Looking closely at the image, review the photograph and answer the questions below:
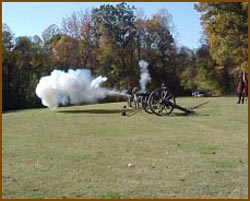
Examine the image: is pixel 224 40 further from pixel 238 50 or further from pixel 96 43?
pixel 96 43

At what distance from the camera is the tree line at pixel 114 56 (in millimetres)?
49500

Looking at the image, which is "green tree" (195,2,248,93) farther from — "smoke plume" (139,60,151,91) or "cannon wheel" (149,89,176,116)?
"smoke plume" (139,60,151,91)

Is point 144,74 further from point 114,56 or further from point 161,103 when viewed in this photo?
point 161,103

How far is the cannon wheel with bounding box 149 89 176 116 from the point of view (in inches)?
836

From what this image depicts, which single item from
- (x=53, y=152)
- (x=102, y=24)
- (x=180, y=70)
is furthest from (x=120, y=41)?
(x=53, y=152)

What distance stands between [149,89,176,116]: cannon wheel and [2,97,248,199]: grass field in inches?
198

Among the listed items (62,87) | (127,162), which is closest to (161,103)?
(62,87)

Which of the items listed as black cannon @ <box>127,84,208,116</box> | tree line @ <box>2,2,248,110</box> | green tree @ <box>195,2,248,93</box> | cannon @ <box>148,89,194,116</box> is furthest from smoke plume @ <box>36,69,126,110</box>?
tree line @ <box>2,2,248,110</box>

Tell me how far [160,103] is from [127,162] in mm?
12406

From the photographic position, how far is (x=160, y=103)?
70.3 ft

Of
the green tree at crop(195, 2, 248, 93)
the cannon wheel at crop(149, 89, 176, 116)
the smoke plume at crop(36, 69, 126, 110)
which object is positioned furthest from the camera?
the green tree at crop(195, 2, 248, 93)

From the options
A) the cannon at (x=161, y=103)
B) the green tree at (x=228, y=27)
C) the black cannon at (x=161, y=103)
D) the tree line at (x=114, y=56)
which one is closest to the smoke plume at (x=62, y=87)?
the black cannon at (x=161, y=103)

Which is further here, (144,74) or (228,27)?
(144,74)

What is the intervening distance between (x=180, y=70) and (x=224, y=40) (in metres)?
21.3
